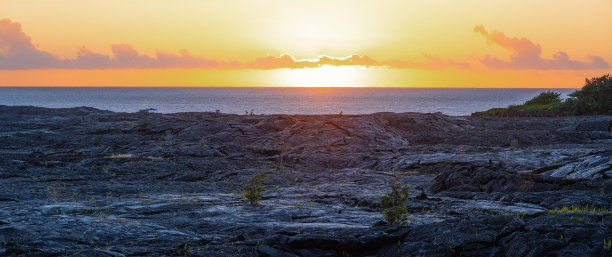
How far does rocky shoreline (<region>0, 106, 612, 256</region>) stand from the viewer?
1316 centimetres

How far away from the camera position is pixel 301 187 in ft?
87.6

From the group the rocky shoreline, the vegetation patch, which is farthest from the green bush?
the rocky shoreline

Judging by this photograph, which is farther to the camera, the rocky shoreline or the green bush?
the green bush

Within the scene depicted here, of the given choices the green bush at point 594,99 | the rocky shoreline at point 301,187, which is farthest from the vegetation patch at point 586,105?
the rocky shoreline at point 301,187

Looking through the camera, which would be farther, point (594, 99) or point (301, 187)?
point (594, 99)

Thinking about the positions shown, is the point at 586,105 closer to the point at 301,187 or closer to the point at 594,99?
the point at 594,99

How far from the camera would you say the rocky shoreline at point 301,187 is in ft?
43.2

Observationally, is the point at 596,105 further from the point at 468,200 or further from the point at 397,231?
the point at 397,231

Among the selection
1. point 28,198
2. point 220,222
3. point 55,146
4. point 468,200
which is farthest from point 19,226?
point 55,146

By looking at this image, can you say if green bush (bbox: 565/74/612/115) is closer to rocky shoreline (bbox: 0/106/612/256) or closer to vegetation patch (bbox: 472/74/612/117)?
vegetation patch (bbox: 472/74/612/117)

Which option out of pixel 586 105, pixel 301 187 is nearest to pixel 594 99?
pixel 586 105

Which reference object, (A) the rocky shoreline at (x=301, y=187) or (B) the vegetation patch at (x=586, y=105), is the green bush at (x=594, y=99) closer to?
(B) the vegetation patch at (x=586, y=105)

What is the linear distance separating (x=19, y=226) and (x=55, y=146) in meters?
30.1

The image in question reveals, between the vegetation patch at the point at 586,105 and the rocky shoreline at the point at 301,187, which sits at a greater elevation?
the vegetation patch at the point at 586,105
